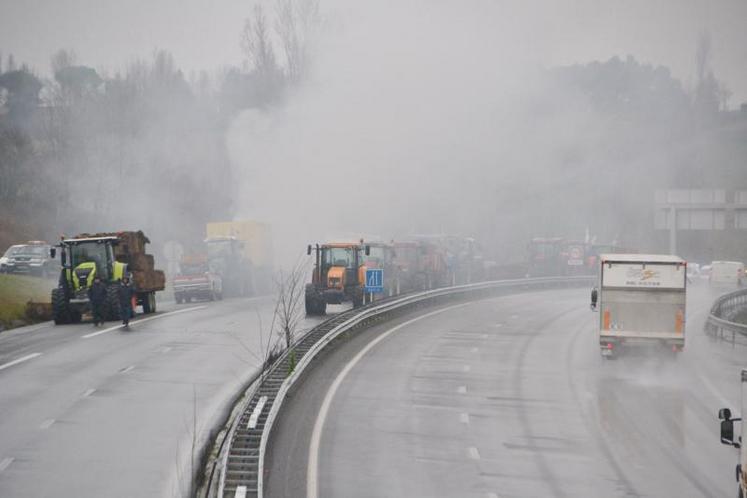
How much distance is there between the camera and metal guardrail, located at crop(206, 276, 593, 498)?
621 inches

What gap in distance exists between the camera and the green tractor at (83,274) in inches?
1458

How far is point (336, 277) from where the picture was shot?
4169cm

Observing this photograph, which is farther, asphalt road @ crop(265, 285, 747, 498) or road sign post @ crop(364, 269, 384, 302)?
Result: road sign post @ crop(364, 269, 384, 302)

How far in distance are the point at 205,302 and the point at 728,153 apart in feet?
323

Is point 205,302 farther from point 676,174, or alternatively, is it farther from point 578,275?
point 676,174

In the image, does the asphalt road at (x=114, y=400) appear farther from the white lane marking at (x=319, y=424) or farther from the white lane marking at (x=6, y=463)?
the white lane marking at (x=319, y=424)

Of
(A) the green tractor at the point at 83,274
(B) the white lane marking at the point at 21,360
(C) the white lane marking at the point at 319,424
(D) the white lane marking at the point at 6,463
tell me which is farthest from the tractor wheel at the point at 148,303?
(D) the white lane marking at the point at 6,463

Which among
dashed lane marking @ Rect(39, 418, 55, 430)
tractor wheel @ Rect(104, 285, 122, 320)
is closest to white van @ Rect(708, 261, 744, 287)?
tractor wheel @ Rect(104, 285, 122, 320)

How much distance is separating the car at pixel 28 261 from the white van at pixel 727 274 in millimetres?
46912

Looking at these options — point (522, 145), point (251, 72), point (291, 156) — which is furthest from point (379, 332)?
point (251, 72)

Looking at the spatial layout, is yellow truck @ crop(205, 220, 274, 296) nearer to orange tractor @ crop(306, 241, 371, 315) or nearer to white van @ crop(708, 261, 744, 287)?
orange tractor @ crop(306, 241, 371, 315)

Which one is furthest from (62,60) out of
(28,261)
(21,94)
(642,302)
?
(642,302)

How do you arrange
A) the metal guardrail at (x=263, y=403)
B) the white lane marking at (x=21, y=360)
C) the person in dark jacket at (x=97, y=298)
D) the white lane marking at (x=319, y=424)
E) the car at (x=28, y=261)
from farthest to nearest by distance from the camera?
1. the car at (x=28, y=261)
2. the person in dark jacket at (x=97, y=298)
3. the white lane marking at (x=21, y=360)
4. the white lane marking at (x=319, y=424)
5. the metal guardrail at (x=263, y=403)

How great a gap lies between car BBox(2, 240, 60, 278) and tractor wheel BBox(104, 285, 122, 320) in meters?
19.6
